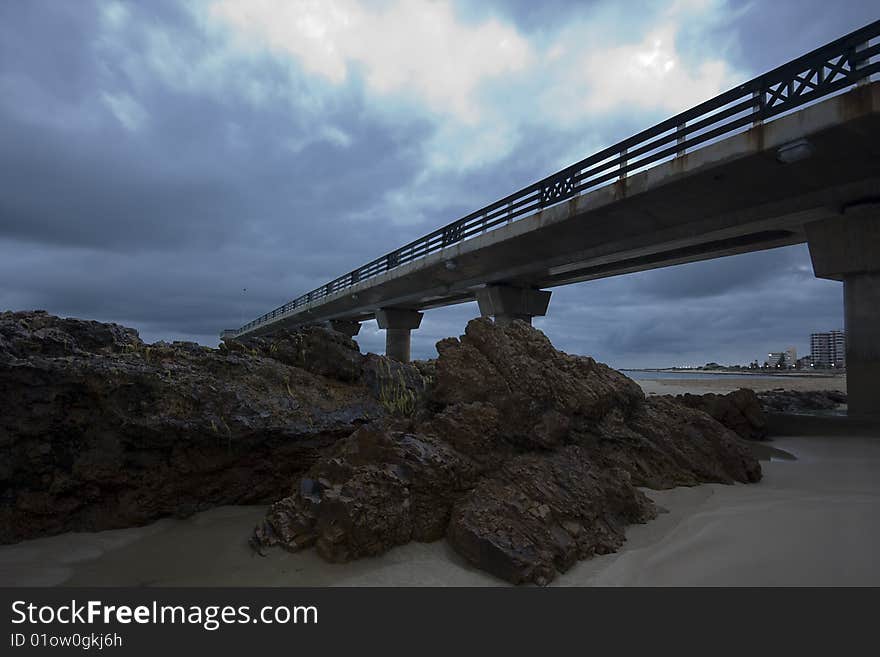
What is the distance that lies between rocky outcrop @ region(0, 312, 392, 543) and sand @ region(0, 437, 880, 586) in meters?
0.25

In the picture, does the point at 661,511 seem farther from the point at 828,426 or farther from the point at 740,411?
the point at 828,426

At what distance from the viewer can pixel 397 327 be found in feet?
89.9

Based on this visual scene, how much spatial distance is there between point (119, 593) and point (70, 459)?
5.73 ft

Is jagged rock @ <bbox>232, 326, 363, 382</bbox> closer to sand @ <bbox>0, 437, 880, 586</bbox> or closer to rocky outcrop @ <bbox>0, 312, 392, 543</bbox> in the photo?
rocky outcrop @ <bbox>0, 312, 392, 543</bbox>

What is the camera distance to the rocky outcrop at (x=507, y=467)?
2822 mm

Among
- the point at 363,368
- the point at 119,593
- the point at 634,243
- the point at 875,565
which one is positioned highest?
the point at 634,243

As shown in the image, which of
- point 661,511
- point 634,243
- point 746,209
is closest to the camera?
point 661,511

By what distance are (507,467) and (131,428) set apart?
3.25 meters

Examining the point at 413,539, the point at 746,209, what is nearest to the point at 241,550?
the point at 413,539

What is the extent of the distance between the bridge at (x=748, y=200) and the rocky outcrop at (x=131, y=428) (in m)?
9.07

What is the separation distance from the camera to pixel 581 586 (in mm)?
2502

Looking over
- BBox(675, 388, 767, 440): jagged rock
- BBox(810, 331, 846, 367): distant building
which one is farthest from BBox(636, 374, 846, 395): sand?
BBox(810, 331, 846, 367): distant building

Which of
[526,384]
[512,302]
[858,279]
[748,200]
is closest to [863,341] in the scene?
[858,279]

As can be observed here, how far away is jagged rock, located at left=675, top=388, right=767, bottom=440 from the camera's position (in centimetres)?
759
